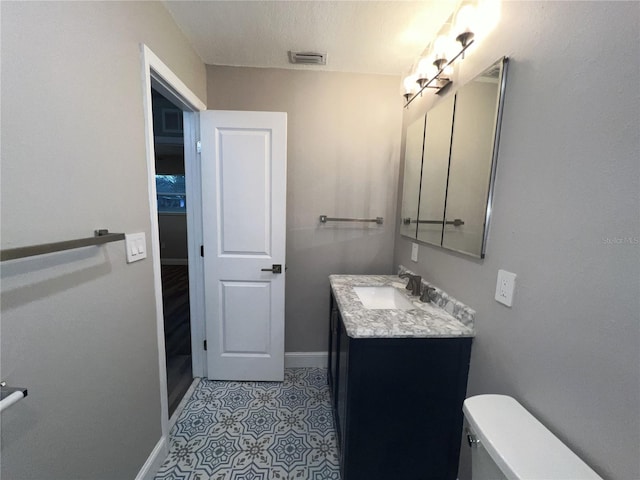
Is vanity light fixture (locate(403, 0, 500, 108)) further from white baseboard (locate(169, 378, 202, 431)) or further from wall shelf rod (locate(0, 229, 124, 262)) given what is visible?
white baseboard (locate(169, 378, 202, 431))

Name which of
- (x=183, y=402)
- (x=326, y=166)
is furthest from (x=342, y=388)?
(x=326, y=166)

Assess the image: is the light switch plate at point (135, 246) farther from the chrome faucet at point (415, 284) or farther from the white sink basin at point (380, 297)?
the chrome faucet at point (415, 284)

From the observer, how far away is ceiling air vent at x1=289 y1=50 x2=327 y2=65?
162 cm

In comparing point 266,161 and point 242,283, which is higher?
point 266,161

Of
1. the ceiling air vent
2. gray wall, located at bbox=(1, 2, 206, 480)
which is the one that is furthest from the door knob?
the ceiling air vent

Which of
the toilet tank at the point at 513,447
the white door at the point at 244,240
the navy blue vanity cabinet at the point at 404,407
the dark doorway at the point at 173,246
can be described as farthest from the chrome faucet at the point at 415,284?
the dark doorway at the point at 173,246

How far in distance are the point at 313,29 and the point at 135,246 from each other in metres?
1.52

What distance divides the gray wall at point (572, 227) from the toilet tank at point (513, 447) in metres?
0.06

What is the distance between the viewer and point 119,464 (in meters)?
1.01

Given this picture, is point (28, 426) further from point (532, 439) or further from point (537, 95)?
point (537, 95)

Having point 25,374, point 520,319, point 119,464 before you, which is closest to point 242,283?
point 119,464

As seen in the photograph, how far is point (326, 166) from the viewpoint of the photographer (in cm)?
192

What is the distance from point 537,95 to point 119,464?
2.12 meters

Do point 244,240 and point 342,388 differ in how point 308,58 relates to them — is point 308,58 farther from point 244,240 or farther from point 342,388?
A: point 342,388
